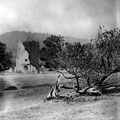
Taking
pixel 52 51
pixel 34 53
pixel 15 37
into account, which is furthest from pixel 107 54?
pixel 15 37

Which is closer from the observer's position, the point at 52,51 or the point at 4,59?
the point at 4,59

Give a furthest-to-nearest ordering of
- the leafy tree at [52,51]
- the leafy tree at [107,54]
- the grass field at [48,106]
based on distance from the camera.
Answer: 1. the leafy tree at [107,54]
2. the leafy tree at [52,51]
3. the grass field at [48,106]

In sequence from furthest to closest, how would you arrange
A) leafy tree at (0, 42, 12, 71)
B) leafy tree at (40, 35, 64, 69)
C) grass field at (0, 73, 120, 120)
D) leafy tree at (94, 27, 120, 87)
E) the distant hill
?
leafy tree at (94, 27, 120, 87) < leafy tree at (40, 35, 64, 69) < leafy tree at (0, 42, 12, 71) < the distant hill < grass field at (0, 73, 120, 120)

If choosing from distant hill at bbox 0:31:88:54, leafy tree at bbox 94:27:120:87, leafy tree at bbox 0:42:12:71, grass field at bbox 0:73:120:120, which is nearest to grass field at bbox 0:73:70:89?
grass field at bbox 0:73:120:120

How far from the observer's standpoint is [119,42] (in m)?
4.45

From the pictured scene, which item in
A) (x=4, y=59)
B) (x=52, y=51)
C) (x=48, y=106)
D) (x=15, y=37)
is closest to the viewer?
(x=15, y=37)

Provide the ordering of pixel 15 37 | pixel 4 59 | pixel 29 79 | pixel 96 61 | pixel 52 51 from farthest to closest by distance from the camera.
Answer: pixel 96 61, pixel 52 51, pixel 29 79, pixel 4 59, pixel 15 37

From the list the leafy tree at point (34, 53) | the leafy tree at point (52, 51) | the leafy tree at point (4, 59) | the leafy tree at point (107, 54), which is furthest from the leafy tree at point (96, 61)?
the leafy tree at point (4, 59)

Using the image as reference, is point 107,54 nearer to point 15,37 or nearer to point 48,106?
point 48,106

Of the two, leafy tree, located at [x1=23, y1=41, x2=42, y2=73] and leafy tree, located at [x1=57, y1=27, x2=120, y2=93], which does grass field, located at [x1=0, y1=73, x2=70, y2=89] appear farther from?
leafy tree, located at [x1=57, y1=27, x2=120, y2=93]

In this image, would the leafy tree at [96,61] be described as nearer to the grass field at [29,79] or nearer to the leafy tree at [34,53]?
the grass field at [29,79]

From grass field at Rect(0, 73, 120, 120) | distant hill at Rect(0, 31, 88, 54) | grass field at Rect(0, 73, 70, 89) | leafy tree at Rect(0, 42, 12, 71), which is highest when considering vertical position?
distant hill at Rect(0, 31, 88, 54)

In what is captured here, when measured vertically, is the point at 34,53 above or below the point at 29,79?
above

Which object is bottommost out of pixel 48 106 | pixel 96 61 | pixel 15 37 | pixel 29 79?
pixel 48 106
